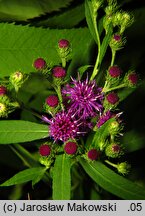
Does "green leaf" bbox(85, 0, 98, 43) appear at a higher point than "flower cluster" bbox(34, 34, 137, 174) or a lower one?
higher

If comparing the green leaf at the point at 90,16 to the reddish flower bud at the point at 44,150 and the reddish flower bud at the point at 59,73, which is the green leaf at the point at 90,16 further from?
the reddish flower bud at the point at 44,150

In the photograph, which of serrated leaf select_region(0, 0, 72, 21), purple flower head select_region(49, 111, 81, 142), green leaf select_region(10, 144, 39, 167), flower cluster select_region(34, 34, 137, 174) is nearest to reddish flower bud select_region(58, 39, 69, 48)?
flower cluster select_region(34, 34, 137, 174)

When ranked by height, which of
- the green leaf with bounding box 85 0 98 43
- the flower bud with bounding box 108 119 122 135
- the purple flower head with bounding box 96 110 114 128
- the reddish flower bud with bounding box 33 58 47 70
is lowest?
the flower bud with bounding box 108 119 122 135

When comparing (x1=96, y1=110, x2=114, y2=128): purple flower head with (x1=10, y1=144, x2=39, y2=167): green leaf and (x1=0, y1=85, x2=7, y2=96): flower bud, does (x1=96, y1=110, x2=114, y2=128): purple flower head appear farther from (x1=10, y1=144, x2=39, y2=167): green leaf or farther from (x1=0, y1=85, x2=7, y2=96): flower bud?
(x1=10, y1=144, x2=39, y2=167): green leaf

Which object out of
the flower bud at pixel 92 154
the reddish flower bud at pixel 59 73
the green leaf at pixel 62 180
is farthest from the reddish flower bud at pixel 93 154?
the reddish flower bud at pixel 59 73

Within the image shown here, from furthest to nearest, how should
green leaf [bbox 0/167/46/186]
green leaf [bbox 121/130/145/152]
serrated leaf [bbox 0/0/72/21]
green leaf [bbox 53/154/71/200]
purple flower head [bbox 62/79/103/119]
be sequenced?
1. serrated leaf [bbox 0/0/72/21]
2. green leaf [bbox 121/130/145/152]
3. purple flower head [bbox 62/79/103/119]
4. green leaf [bbox 0/167/46/186]
5. green leaf [bbox 53/154/71/200]

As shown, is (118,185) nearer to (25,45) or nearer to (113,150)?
(113,150)

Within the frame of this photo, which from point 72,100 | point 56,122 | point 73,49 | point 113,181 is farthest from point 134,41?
point 113,181
